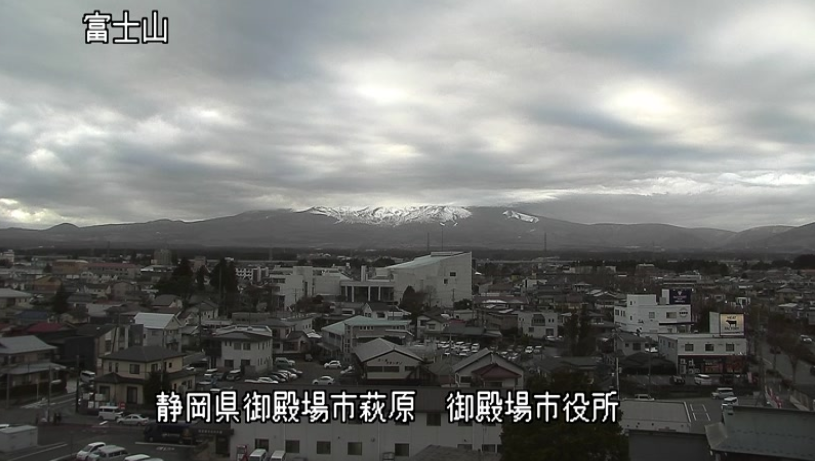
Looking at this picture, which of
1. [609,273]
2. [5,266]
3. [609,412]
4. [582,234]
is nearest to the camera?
[609,412]

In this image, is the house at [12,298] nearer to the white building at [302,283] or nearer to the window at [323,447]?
the white building at [302,283]

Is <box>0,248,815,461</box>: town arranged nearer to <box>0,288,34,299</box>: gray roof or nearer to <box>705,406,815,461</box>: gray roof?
<box>705,406,815,461</box>: gray roof

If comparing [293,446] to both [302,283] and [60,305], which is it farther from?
[302,283]

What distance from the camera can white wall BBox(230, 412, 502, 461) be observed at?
7766mm

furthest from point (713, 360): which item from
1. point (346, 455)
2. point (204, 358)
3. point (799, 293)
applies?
point (799, 293)

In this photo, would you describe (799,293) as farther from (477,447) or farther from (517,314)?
(477,447)

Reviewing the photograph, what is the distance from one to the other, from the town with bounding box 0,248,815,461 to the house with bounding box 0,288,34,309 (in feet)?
0.26

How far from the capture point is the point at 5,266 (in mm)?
32312

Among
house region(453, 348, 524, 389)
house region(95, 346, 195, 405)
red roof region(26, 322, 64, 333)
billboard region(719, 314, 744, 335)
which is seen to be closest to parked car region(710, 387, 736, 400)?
billboard region(719, 314, 744, 335)

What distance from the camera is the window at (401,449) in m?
7.83

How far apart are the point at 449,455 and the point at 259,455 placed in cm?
229

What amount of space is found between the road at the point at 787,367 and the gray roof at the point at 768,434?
7.95 meters

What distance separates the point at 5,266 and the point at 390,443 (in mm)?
31995

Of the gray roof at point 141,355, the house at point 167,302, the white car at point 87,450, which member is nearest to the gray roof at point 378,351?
the gray roof at point 141,355
